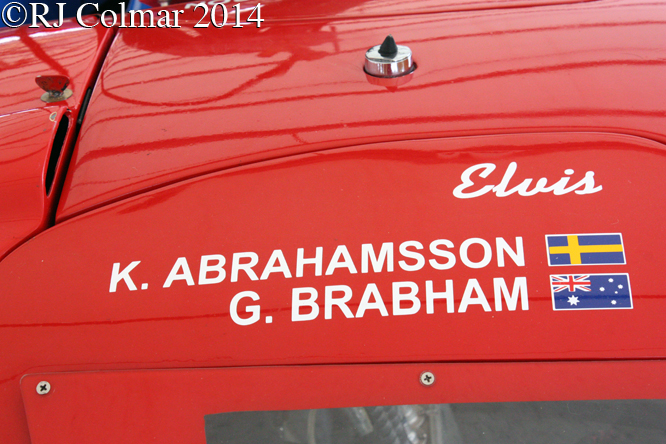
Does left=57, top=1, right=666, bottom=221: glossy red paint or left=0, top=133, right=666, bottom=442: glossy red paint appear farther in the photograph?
left=57, top=1, right=666, bottom=221: glossy red paint

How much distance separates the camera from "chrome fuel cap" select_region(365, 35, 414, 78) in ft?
3.42

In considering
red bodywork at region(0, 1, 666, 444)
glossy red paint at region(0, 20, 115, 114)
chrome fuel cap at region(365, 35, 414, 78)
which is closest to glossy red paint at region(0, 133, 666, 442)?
red bodywork at region(0, 1, 666, 444)

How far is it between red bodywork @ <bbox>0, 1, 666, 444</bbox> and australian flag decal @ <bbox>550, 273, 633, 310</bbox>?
1 centimetres

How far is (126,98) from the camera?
1090 mm

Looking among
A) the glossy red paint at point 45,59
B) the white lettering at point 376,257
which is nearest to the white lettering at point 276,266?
the white lettering at point 376,257

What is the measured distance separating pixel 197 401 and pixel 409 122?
512 millimetres

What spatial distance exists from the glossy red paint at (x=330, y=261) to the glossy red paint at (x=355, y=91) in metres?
0.05

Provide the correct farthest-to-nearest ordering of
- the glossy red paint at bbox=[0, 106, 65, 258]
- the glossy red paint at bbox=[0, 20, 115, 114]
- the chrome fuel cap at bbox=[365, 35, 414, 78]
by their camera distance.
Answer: the glossy red paint at bbox=[0, 20, 115, 114] < the chrome fuel cap at bbox=[365, 35, 414, 78] < the glossy red paint at bbox=[0, 106, 65, 258]

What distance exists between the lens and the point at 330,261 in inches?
32.2

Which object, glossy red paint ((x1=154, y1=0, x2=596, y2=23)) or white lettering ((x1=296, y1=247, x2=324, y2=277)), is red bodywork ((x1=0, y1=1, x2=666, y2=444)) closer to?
white lettering ((x1=296, y1=247, x2=324, y2=277))

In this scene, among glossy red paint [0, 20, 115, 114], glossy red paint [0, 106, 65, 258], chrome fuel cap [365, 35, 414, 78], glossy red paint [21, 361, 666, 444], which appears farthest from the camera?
glossy red paint [0, 20, 115, 114]

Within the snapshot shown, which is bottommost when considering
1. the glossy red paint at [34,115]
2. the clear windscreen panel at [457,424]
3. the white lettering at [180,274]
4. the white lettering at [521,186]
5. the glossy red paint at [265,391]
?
the clear windscreen panel at [457,424]

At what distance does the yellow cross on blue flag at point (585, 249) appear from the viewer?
0.80 meters

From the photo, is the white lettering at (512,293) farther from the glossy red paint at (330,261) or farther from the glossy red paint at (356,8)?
the glossy red paint at (356,8)
